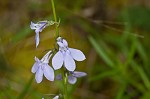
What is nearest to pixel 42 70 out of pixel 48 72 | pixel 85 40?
pixel 48 72

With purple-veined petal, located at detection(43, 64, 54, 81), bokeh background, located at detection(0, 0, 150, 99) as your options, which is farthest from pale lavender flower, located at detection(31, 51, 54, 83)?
bokeh background, located at detection(0, 0, 150, 99)

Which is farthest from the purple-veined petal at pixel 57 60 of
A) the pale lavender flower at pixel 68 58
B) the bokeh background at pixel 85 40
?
the bokeh background at pixel 85 40

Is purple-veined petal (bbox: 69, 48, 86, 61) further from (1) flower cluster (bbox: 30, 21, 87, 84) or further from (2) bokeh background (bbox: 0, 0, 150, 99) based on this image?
(2) bokeh background (bbox: 0, 0, 150, 99)

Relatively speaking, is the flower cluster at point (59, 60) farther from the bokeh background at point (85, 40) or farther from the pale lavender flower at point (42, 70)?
the bokeh background at point (85, 40)

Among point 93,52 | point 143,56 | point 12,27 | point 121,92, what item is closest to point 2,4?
point 12,27

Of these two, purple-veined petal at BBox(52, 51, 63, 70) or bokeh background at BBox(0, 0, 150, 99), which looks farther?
bokeh background at BBox(0, 0, 150, 99)
